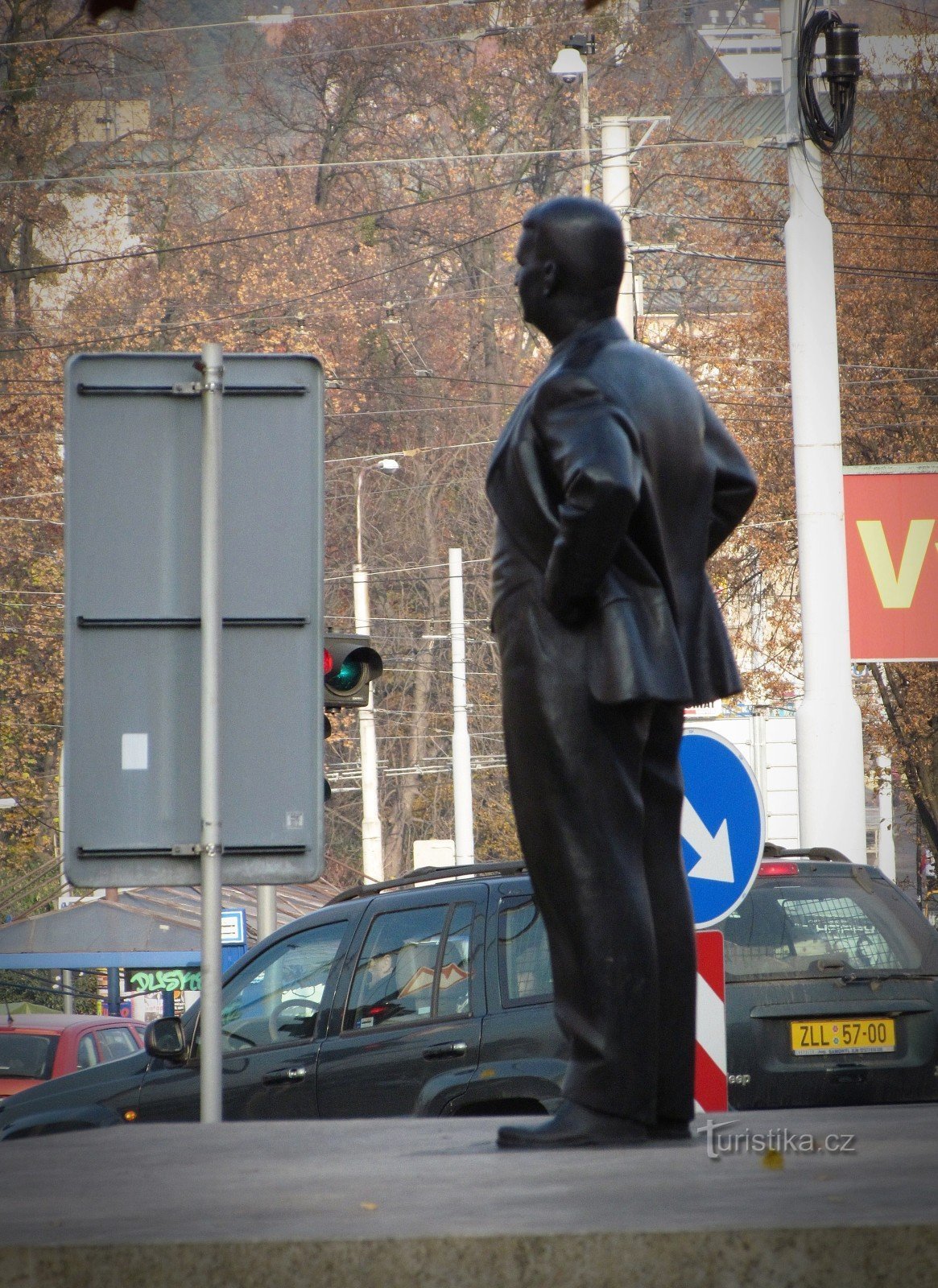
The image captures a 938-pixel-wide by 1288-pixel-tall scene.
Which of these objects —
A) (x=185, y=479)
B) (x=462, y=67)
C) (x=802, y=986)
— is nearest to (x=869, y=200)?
(x=462, y=67)

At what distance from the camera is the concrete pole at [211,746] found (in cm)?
585

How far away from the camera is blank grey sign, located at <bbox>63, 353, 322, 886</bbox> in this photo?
6.17 m

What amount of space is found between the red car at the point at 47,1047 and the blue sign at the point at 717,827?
12017 millimetres

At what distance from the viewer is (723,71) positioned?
4744 cm

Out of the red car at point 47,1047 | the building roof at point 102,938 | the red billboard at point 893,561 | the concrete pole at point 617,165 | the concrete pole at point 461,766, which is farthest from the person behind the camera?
the concrete pole at point 461,766

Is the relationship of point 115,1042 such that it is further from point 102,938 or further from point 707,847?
point 707,847

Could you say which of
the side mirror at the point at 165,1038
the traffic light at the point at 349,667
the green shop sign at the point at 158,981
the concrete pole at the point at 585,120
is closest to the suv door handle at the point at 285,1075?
the side mirror at the point at 165,1038

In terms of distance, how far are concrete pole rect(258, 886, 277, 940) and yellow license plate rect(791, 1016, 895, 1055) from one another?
11441 millimetres

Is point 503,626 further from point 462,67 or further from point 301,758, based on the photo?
point 462,67

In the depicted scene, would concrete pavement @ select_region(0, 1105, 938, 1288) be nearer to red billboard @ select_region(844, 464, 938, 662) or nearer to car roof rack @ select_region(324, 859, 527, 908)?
car roof rack @ select_region(324, 859, 527, 908)

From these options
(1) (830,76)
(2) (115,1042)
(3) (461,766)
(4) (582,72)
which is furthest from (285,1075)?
(4) (582,72)

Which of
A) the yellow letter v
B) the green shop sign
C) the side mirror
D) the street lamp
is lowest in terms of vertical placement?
the green shop sign

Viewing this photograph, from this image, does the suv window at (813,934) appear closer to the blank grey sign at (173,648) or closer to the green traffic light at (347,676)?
the green traffic light at (347,676)


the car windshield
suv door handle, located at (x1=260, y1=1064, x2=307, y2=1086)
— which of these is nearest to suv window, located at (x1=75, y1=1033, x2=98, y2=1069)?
suv door handle, located at (x1=260, y1=1064, x2=307, y2=1086)
